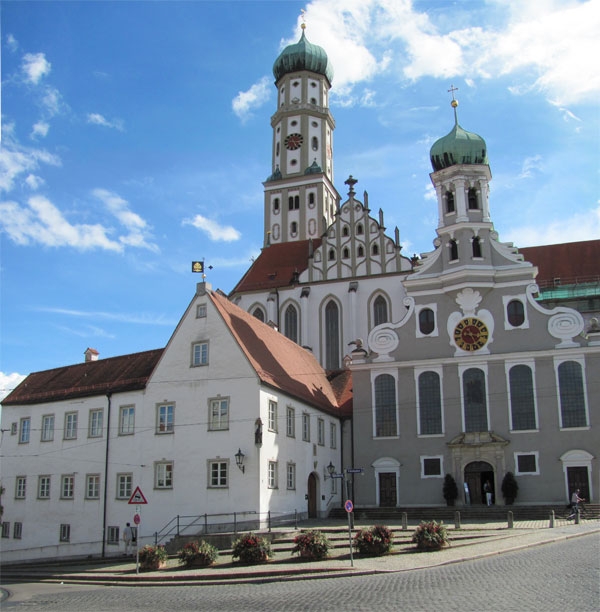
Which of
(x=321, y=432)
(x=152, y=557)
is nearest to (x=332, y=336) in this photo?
(x=321, y=432)

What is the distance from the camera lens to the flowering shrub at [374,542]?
22.2 metres

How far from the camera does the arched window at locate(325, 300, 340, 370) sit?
55.0m

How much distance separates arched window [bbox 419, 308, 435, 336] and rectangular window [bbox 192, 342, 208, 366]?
14244 mm

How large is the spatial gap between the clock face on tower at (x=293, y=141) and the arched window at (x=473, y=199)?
32228 mm

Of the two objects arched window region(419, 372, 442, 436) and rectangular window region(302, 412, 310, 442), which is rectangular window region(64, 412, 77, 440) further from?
arched window region(419, 372, 442, 436)

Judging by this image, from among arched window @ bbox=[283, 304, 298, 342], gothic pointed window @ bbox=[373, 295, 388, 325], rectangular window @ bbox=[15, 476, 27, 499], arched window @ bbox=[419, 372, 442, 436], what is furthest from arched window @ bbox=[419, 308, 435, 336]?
rectangular window @ bbox=[15, 476, 27, 499]

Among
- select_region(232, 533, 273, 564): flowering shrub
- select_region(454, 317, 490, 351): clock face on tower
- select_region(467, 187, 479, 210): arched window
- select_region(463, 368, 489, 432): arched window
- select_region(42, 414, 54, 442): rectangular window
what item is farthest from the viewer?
select_region(467, 187, 479, 210): arched window

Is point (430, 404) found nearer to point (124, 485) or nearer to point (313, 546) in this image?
point (124, 485)

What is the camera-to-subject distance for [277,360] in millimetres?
37688

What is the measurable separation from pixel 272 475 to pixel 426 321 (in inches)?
588

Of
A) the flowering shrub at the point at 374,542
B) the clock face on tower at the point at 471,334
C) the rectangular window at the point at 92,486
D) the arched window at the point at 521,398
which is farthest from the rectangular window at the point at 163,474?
the arched window at the point at 521,398

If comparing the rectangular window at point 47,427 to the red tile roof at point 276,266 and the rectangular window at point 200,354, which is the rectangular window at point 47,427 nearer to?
the rectangular window at point 200,354

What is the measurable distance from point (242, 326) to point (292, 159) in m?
41.1

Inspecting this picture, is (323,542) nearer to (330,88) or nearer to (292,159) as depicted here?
(292,159)
